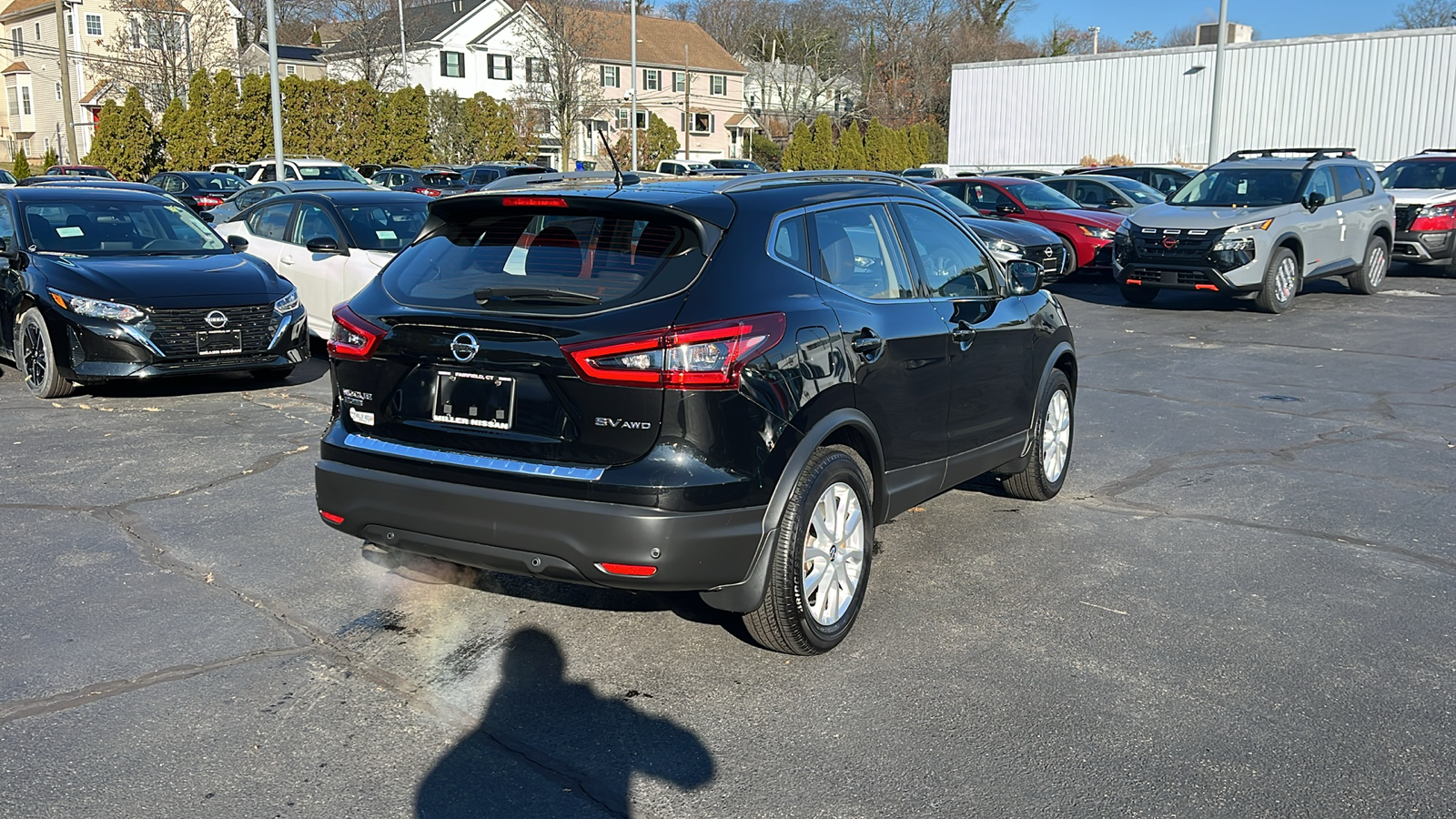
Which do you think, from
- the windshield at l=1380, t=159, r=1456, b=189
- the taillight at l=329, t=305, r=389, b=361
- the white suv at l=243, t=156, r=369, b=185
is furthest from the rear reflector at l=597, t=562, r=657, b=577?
the white suv at l=243, t=156, r=369, b=185

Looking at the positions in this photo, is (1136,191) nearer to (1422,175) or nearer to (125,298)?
(1422,175)

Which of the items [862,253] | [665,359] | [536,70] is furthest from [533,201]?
[536,70]

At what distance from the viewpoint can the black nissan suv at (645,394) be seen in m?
4.02

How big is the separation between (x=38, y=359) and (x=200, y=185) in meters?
23.0

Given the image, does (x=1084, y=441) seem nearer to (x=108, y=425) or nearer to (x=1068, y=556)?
(x=1068, y=556)

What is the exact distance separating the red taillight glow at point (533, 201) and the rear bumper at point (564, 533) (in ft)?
3.58

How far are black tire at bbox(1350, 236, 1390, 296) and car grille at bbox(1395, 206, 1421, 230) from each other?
184 cm

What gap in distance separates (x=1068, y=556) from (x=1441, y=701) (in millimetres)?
1845

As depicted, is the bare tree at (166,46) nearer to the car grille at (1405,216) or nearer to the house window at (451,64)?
the house window at (451,64)

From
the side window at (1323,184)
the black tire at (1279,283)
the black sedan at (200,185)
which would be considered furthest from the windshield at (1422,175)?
the black sedan at (200,185)

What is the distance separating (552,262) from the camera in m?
4.42

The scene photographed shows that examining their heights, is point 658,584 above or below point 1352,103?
below

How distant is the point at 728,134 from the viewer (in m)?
82.9

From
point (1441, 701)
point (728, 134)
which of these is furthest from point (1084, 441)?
point (728, 134)
